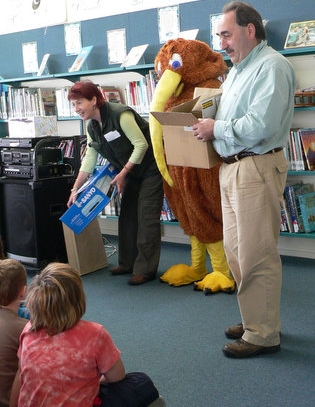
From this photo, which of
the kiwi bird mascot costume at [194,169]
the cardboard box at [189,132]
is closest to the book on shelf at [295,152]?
the kiwi bird mascot costume at [194,169]

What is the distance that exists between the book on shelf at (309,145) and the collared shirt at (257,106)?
4.72ft

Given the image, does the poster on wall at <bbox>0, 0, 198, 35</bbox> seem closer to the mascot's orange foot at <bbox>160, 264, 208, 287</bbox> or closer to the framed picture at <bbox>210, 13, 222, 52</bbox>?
the framed picture at <bbox>210, 13, 222, 52</bbox>

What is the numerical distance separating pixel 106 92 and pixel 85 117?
47.1 inches

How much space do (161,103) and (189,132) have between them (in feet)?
2.76

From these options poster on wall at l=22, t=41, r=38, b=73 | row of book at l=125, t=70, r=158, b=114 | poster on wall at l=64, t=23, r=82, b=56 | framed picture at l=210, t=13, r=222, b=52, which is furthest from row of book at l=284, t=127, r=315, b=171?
poster on wall at l=22, t=41, r=38, b=73

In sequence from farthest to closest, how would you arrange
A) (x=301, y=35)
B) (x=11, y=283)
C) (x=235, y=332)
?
(x=301, y=35)
(x=235, y=332)
(x=11, y=283)

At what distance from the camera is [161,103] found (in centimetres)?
→ 323

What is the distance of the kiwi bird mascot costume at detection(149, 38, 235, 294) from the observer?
322 centimetres

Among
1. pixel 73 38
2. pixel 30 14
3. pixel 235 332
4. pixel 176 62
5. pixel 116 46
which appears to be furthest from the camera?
pixel 30 14

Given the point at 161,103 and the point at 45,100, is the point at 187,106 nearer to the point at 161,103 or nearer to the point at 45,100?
the point at 161,103

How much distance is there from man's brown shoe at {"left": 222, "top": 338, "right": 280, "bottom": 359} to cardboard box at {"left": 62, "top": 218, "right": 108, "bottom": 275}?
164 centimetres

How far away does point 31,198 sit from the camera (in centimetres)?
378

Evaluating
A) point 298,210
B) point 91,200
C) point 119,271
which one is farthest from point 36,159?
point 298,210

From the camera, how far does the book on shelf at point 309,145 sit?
3.66 m
